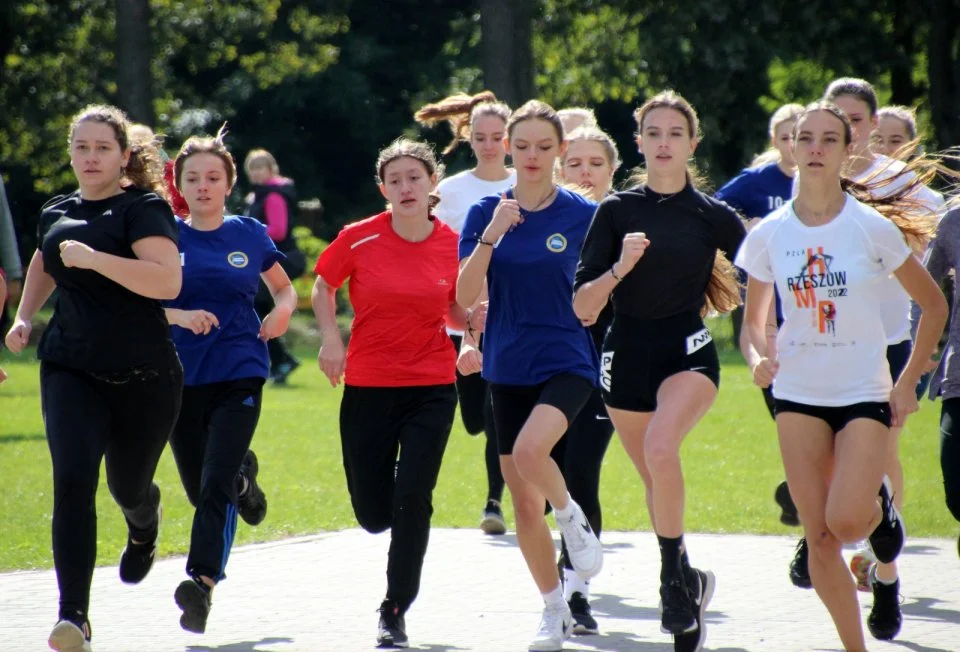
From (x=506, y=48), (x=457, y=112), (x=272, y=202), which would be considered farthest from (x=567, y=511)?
(x=506, y=48)

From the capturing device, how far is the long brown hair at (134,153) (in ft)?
22.9

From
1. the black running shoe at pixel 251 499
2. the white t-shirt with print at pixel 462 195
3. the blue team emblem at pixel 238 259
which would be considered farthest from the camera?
the white t-shirt with print at pixel 462 195

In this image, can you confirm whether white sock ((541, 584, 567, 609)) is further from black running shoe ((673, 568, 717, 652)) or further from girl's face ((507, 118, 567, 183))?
girl's face ((507, 118, 567, 183))

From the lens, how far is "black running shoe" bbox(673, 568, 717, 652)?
6559 millimetres

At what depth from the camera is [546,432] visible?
22.9ft

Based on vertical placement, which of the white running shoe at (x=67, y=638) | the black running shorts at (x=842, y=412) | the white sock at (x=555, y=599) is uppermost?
the black running shorts at (x=842, y=412)

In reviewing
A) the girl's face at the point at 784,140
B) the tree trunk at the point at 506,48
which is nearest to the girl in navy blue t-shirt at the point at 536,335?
the girl's face at the point at 784,140

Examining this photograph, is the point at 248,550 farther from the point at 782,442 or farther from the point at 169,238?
the point at 782,442

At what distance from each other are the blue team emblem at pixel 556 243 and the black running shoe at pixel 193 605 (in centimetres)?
206

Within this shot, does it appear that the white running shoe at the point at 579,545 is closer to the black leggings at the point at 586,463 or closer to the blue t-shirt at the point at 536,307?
the blue t-shirt at the point at 536,307

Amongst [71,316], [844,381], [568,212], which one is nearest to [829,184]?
[844,381]

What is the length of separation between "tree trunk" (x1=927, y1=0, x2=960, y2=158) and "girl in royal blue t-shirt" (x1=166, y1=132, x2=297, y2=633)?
76.1 ft

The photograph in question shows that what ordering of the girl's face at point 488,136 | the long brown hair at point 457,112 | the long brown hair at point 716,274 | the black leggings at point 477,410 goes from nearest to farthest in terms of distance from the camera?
the long brown hair at point 716,274 → the girl's face at point 488,136 → the black leggings at point 477,410 → the long brown hair at point 457,112

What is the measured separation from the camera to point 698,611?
6707 millimetres
